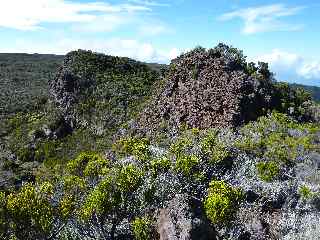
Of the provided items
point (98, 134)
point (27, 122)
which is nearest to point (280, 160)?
point (98, 134)

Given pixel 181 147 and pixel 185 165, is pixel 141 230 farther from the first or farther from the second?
pixel 181 147

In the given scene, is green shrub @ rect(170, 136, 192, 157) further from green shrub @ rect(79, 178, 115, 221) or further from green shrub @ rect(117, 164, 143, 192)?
green shrub @ rect(79, 178, 115, 221)

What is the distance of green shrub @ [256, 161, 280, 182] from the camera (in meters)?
25.6

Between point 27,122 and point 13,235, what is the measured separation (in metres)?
52.5

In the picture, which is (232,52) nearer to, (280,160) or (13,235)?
(280,160)

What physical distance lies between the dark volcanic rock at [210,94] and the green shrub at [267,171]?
9044 millimetres

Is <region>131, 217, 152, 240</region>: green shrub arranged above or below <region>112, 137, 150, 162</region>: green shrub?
below

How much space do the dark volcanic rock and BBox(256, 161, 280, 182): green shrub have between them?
9.04 meters

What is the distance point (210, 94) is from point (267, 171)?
1254cm

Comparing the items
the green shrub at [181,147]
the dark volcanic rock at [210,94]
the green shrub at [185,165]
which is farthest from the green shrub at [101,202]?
the dark volcanic rock at [210,94]

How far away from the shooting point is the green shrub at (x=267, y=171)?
25.6 metres

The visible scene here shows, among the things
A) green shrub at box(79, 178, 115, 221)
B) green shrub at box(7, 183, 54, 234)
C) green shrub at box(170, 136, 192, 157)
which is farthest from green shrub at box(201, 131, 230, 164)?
green shrub at box(7, 183, 54, 234)

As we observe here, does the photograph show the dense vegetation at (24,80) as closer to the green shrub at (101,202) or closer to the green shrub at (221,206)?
the green shrub at (101,202)

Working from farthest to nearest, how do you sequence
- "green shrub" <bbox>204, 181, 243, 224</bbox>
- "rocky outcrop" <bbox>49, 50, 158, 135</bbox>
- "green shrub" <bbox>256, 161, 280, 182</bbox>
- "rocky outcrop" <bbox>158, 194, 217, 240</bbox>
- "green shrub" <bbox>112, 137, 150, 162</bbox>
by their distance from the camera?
"rocky outcrop" <bbox>49, 50, 158, 135</bbox>, "green shrub" <bbox>112, 137, 150, 162</bbox>, "green shrub" <bbox>256, 161, 280, 182</bbox>, "green shrub" <bbox>204, 181, 243, 224</bbox>, "rocky outcrop" <bbox>158, 194, 217, 240</bbox>
